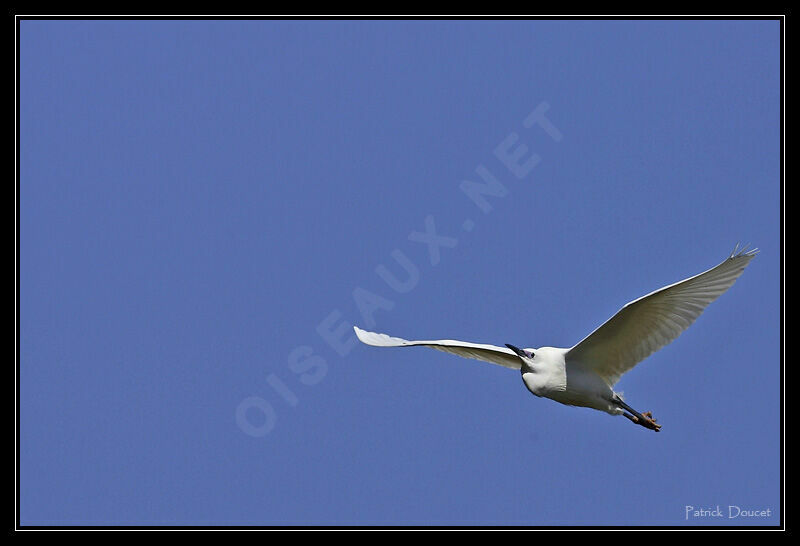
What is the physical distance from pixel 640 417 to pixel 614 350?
0.95 metres

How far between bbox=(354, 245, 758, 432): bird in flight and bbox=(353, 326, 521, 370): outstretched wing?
0.03 meters

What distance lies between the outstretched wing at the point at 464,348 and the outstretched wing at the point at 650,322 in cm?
113

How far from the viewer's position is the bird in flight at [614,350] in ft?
32.4

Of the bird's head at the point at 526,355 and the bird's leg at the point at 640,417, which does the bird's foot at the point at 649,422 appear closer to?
the bird's leg at the point at 640,417

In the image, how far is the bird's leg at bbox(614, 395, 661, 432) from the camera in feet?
35.5

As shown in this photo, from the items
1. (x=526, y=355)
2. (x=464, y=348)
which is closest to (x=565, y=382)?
(x=526, y=355)

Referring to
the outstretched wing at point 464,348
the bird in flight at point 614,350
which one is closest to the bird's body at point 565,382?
the bird in flight at point 614,350

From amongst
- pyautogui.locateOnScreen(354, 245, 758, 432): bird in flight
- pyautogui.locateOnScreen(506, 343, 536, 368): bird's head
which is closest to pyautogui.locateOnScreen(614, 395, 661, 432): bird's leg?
pyautogui.locateOnScreen(354, 245, 758, 432): bird in flight

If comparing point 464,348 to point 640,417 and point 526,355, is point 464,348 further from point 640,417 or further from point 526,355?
point 640,417

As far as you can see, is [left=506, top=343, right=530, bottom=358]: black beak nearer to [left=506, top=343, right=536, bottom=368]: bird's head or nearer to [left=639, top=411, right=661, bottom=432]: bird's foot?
[left=506, top=343, right=536, bottom=368]: bird's head
